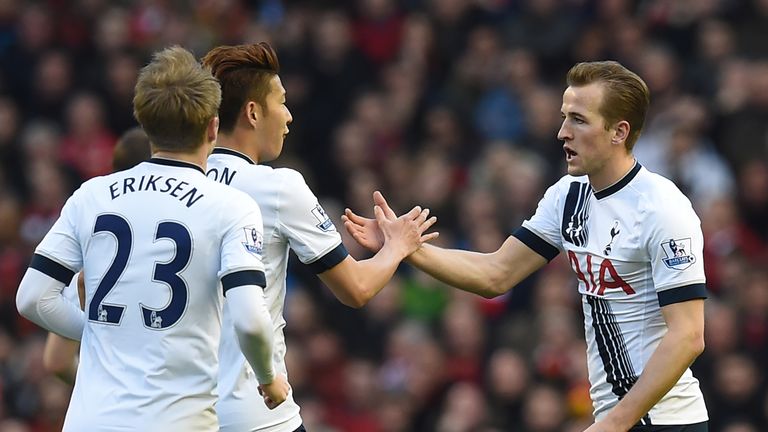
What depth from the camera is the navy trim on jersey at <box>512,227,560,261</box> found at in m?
6.32

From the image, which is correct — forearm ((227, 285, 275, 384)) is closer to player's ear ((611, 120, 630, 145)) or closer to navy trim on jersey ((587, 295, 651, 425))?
navy trim on jersey ((587, 295, 651, 425))

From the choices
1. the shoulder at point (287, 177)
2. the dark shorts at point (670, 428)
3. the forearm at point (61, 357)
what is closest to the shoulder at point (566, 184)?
the dark shorts at point (670, 428)

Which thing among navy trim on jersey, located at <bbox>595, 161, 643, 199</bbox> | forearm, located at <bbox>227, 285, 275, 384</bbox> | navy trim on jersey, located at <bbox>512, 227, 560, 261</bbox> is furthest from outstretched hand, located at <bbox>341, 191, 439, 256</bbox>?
forearm, located at <bbox>227, 285, 275, 384</bbox>

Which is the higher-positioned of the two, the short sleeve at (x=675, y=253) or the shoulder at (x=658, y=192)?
the shoulder at (x=658, y=192)

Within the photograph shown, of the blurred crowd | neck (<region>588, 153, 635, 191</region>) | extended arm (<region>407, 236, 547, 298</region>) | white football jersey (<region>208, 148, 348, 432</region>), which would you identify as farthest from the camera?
the blurred crowd

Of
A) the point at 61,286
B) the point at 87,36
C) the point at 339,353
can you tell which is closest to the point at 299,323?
the point at 339,353

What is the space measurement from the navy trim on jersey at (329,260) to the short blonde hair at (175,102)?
748 millimetres

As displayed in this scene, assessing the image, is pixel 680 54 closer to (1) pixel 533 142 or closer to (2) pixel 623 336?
(1) pixel 533 142

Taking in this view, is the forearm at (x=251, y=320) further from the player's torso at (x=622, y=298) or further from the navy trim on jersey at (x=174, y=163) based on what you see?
the player's torso at (x=622, y=298)

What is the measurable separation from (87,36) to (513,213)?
570 cm

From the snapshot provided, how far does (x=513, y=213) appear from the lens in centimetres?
1148

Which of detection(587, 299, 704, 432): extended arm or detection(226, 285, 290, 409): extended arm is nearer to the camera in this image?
detection(226, 285, 290, 409): extended arm

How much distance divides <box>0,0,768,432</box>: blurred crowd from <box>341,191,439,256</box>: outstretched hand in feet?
13.1

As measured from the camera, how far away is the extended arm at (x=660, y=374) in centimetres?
539
